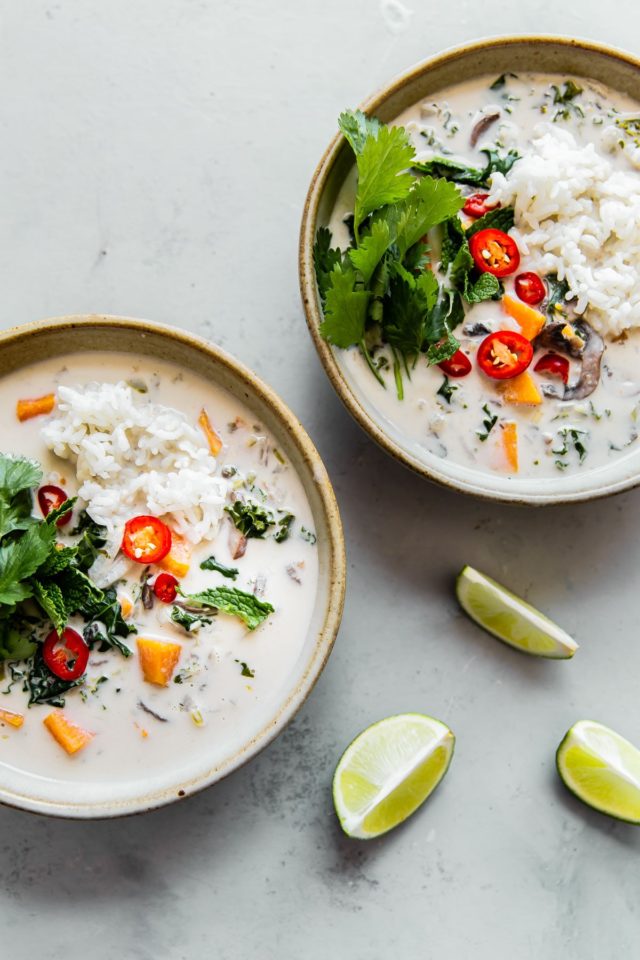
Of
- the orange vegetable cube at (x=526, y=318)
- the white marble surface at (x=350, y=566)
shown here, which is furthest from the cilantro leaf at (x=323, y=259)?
the orange vegetable cube at (x=526, y=318)

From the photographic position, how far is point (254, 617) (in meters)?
2.38

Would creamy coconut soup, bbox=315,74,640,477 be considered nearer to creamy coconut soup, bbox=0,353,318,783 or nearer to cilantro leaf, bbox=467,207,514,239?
cilantro leaf, bbox=467,207,514,239

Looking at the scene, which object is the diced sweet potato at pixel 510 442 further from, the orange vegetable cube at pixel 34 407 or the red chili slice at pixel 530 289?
the orange vegetable cube at pixel 34 407

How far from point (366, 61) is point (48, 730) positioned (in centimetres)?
199

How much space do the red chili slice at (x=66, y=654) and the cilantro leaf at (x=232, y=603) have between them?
0.26 metres

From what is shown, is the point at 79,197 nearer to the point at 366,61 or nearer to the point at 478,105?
the point at 366,61

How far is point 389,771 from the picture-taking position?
8.58 feet

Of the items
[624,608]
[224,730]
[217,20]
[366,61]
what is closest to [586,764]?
[624,608]

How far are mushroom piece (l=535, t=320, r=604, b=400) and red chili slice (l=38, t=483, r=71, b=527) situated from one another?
3.94 ft

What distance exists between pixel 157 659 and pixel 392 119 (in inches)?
58.1

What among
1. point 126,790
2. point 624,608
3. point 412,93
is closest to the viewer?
point 126,790

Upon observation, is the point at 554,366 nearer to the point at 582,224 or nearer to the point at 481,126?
the point at 582,224

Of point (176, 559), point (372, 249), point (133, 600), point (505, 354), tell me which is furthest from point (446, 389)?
point (133, 600)

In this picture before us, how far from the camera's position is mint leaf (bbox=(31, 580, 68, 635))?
230cm
